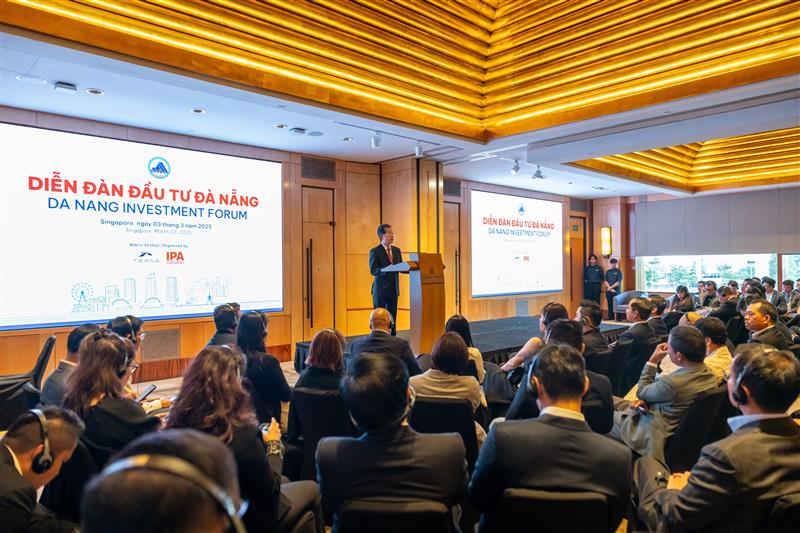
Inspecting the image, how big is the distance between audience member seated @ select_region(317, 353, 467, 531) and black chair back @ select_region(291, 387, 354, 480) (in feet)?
3.27

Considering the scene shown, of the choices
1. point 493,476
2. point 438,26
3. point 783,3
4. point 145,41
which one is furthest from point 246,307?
point 783,3

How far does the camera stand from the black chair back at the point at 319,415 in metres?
2.64

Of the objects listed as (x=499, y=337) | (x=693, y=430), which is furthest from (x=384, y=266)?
(x=693, y=430)

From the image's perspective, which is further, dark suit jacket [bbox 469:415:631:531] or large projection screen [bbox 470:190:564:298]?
large projection screen [bbox 470:190:564:298]

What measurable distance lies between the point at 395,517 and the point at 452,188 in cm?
925

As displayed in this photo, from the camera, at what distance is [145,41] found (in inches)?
165

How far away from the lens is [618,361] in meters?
4.04

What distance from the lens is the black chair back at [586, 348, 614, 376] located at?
12.0 ft

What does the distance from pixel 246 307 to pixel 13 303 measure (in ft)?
8.65

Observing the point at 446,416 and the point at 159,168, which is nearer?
the point at 446,416

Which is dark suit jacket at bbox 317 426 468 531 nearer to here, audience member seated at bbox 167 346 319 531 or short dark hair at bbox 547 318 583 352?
audience member seated at bbox 167 346 319 531

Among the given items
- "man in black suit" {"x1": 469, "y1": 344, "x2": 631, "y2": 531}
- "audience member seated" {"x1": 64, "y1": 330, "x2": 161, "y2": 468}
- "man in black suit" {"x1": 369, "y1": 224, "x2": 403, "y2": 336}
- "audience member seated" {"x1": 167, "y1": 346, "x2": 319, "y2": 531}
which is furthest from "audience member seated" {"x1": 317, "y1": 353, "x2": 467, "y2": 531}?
"man in black suit" {"x1": 369, "y1": 224, "x2": 403, "y2": 336}

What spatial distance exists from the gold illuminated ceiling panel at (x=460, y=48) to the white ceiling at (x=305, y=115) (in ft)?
0.54

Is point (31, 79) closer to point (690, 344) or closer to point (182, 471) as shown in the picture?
point (182, 471)
